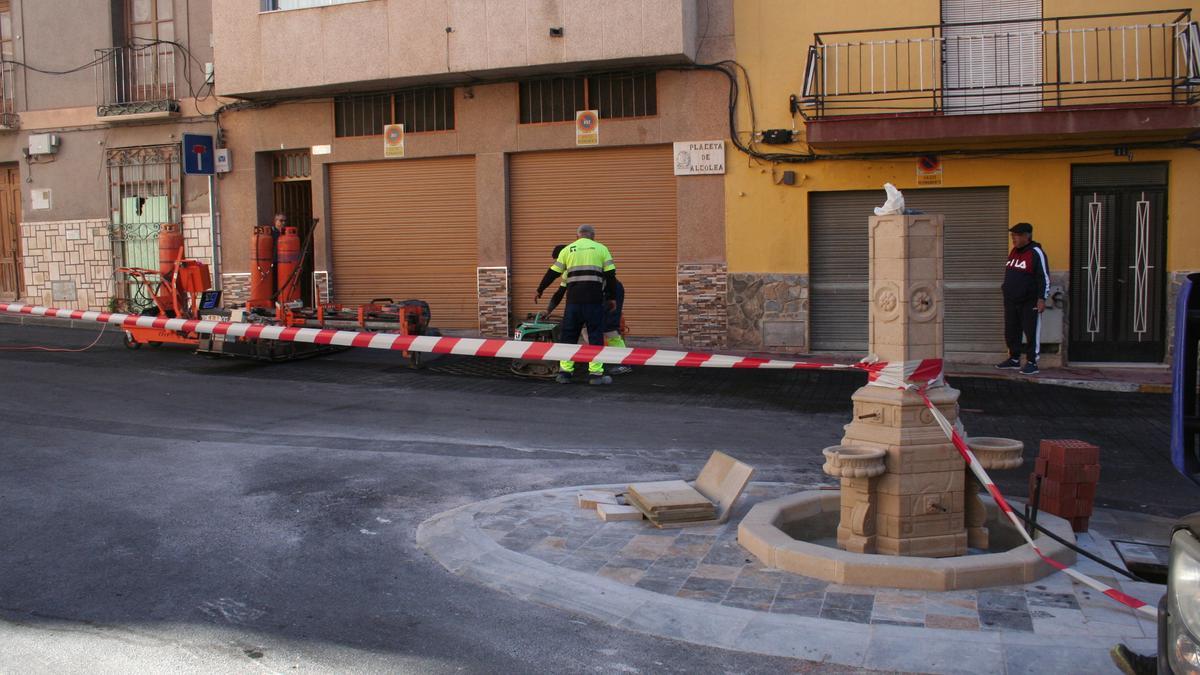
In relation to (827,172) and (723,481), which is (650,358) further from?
(827,172)

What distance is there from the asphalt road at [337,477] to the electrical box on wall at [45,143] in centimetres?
610

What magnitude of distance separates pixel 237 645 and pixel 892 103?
1275cm

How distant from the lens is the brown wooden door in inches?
841

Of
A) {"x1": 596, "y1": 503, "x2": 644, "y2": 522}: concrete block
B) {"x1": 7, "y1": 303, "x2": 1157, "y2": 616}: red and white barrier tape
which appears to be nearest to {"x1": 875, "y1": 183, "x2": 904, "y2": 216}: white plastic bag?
{"x1": 7, "y1": 303, "x2": 1157, "y2": 616}: red and white barrier tape

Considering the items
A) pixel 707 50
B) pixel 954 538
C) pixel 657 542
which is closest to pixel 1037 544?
Answer: pixel 954 538

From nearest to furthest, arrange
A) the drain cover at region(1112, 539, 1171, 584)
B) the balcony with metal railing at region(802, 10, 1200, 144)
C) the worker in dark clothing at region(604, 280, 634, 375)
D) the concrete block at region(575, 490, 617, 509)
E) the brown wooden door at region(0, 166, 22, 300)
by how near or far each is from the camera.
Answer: the drain cover at region(1112, 539, 1171, 584) < the concrete block at region(575, 490, 617, 509) < the worker in dark clothing at region(604, 280, 634, 375) < the balcony with metal railing at region(802, 10, 1200, 144) < the brown wooden door at region(0, 166, 22, 300)

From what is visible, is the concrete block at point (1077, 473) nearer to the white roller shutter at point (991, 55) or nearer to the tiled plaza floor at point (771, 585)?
the tiled plaza floor at point (771, 585)

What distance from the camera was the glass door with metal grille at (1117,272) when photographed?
14805 millimetres

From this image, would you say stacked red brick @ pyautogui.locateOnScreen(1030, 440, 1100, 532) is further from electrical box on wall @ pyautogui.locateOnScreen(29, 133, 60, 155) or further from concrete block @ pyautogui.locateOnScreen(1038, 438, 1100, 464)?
electrical box on wall @ pyautogui.locateOnScreen(29, 133, 60, 155)

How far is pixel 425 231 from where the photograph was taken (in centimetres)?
1805

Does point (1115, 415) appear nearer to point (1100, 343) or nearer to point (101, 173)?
point (1100, 343)

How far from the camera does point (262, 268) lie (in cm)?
1531

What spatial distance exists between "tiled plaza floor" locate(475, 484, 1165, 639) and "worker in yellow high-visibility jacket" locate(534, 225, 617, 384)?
6.03 m

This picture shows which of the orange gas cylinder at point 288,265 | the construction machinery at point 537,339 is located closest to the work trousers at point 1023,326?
the construction machinery at point 537,339
